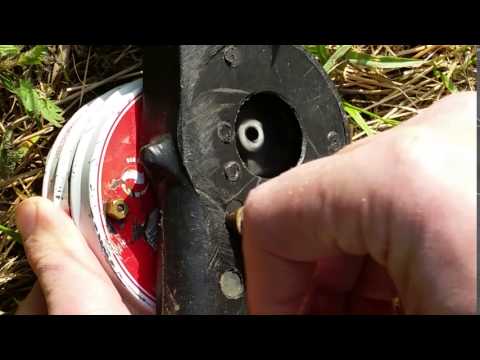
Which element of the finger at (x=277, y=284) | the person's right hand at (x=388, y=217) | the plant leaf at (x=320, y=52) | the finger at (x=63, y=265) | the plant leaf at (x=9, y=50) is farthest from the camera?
the plant leaf at (x=320, y=52)

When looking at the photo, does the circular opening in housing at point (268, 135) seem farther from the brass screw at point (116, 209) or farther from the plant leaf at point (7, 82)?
the plant leaf at point (7, 82)

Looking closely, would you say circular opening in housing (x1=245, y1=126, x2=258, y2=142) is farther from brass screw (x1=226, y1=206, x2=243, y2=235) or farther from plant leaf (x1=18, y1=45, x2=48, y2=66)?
plant leaf (x1=18, y1=45, x2=48, y2=66)

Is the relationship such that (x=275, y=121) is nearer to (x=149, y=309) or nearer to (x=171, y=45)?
(x=171, y=45)

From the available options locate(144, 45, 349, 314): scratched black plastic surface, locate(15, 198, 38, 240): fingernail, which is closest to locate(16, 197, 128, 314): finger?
locate(15, 198, 38, 240): fingernail

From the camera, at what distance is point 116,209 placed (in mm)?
1351

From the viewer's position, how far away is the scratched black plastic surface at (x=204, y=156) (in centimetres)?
130

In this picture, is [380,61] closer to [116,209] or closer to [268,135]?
[268,135]

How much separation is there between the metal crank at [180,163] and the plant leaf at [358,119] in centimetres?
25

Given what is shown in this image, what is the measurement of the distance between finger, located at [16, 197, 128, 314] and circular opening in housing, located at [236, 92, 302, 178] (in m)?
0.34

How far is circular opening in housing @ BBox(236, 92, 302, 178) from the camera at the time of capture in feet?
4.74

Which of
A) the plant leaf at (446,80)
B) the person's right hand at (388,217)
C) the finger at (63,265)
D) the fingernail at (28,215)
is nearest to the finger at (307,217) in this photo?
the person's right hand at (388,217)

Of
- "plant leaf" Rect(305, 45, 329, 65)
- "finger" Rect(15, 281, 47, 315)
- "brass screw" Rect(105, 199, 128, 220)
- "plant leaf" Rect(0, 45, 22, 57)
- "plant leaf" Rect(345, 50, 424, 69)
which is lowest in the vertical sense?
"finger" Rect(15, 281, 47, 315)

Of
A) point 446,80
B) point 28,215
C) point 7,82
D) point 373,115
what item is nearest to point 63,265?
point 28,215
